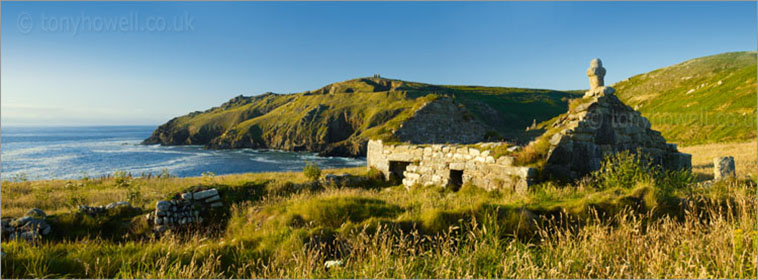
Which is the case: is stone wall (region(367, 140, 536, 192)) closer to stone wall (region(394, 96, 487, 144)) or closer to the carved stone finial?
stone wall (region(394, 96, 487, 144))

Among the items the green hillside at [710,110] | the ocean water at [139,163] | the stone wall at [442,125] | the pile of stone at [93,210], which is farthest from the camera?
the ocean water at [139,163]

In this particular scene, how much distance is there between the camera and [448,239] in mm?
4785

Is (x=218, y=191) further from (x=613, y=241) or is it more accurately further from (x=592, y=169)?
(x=592, y=169)

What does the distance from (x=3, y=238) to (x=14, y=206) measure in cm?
435

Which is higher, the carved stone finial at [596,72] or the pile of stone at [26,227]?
the carved stone finial at [596,72]

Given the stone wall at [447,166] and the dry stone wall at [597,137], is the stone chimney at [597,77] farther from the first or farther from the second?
the stone wall at [447,166]

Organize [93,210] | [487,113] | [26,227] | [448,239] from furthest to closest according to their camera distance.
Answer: [487,113]
[93,210]
[26,227]
[448,239]

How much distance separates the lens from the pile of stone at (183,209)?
9.80 metres

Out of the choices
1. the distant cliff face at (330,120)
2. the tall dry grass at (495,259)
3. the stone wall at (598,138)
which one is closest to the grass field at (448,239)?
the tall dry grass at (495,259)

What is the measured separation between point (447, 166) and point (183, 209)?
31.0 ft

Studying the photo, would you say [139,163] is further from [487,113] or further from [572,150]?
[487,113]

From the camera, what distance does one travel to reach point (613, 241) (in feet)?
14.3

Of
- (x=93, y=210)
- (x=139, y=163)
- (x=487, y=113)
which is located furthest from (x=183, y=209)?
(x=487, y=113)

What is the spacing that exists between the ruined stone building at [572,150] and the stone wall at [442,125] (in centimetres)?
558
